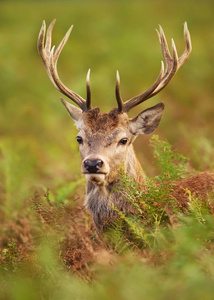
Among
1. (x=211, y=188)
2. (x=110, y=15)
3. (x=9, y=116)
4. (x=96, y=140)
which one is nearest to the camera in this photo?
(x=211, y=188)

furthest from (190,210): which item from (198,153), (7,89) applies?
(7,89)

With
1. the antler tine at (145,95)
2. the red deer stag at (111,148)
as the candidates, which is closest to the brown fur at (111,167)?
the red deer stag at (111,148)

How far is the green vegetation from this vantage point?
357 cm

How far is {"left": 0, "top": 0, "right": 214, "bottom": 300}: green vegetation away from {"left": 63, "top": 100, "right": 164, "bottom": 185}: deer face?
0.32m

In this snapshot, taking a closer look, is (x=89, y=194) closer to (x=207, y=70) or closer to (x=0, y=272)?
(x=0, y=272)

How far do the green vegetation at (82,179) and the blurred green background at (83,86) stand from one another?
4 centimetres

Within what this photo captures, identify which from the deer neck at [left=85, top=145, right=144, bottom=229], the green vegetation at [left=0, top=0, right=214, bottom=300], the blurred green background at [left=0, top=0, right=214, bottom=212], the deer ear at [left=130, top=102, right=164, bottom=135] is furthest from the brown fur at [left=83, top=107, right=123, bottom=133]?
the blurred green background at [left=0, top=0, right=214, bottom=212]

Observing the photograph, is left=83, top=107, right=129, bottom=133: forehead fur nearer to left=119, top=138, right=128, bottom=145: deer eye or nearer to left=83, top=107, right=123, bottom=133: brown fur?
left=83, top=107, right=123, bottom=133: brown fur

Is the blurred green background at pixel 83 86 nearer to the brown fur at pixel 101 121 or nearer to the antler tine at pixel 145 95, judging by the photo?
the antler tine at pixel 145 95

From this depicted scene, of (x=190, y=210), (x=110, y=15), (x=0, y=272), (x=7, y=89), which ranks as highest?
(x=110, y=15)

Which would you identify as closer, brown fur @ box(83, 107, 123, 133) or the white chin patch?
the white chin patch

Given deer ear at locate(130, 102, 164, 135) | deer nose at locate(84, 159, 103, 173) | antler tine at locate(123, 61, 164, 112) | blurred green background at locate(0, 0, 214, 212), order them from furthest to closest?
1. blurred green background at locate(0, 0, 214, 212)
2. deer ear at locate(130, 102, 164, 135)
3. antler tine at locate(123, 61, 164, 112)
4. deer nose at locate(84, 159, 103, 173)

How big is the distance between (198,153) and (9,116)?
7.62m

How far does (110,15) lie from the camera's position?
29.9 meters
